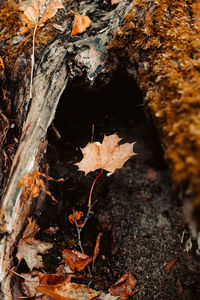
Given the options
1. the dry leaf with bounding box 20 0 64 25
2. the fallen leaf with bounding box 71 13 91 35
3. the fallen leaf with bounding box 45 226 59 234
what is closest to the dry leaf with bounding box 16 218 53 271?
the fallen leaf with bounding box 45 226 59 234

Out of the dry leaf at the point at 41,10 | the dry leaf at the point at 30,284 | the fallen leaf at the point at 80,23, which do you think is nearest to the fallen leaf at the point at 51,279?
the dry leaf at the point at 30,284

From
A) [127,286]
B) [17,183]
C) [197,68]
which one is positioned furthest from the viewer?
[127,286]

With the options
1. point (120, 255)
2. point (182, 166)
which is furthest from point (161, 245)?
point (182, 166)

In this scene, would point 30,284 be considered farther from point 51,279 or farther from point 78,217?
point 78,217

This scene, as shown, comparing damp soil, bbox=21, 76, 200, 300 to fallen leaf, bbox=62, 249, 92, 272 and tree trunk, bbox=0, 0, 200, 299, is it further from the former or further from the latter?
tree trunk, bbox=0, 0, 200, 299

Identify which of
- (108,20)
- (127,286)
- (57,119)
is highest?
(108,20)

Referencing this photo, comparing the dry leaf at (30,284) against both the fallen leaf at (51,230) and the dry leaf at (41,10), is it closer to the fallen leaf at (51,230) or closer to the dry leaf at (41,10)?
the fallen leaf at (51,230)

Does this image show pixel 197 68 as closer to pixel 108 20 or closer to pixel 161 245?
pixel 108 20
